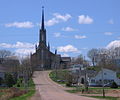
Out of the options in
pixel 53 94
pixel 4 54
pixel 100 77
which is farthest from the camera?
pixel 4 54

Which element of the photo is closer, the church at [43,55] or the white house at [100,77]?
the white house at [100,77]

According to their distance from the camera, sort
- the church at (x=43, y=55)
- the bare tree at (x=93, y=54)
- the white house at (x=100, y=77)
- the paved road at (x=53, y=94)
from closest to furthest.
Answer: the paved road at (x=53, y=94) → the white house at (x=100, y=77) → the bare tree at (x=93, y=54) → the church at (x=43, y=55)

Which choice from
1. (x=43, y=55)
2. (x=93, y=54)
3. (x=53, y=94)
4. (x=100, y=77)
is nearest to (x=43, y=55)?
(x=43, y=55)

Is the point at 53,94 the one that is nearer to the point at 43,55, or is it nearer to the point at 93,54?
the point at 93,54

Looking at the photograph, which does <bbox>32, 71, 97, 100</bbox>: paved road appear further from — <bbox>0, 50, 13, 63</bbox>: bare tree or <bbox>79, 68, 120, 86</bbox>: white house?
<bbox>0, 50, 13, 63</bbox>: bare tree

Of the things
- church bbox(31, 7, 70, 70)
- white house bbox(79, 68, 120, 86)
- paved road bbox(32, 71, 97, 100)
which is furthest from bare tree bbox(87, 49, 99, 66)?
paved road bbox(32, 71, 97, 100)

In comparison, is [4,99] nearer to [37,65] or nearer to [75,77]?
[75,77]

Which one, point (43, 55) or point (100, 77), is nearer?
point (100, 77)

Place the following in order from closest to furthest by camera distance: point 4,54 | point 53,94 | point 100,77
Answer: point 53,94 → point 100,77 → point 4,54

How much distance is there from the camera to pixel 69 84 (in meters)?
106

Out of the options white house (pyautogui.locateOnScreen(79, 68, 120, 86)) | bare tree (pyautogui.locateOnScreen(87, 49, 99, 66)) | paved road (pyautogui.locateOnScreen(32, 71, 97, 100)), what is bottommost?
paved road (pyautogui.locateOnScreen(32, 71, 97, 100))

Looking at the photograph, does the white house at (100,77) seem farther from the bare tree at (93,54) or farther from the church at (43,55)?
the church at (43,55)


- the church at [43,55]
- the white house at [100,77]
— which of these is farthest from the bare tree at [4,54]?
the white house at [100,77]

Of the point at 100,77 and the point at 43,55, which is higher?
the point at 43,55
